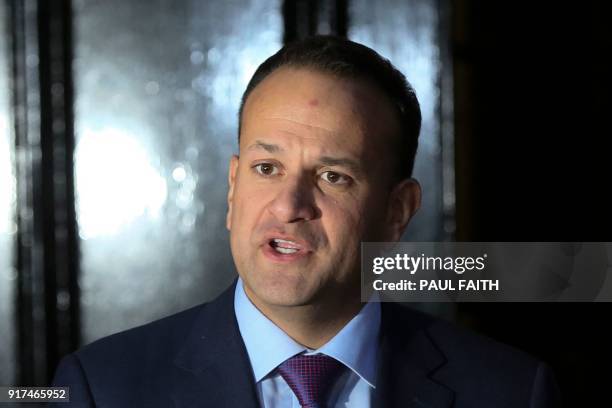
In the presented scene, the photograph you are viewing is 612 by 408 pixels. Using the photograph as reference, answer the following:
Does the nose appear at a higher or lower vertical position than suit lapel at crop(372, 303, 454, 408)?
higher

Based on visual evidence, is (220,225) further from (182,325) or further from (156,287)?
(182,325)

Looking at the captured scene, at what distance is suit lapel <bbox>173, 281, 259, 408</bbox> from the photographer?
40.5 inches

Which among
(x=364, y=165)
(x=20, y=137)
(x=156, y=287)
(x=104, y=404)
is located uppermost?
(x=20, y=137)

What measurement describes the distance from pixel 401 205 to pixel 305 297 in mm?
207

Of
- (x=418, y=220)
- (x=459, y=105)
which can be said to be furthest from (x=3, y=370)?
(x=459, y=105)

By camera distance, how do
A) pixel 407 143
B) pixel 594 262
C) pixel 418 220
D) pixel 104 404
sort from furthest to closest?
1. pixel 594 262
2. pixel 418 220
3. pixel 407 143
4. pixel 104 404

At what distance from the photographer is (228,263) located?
1516 millimetres

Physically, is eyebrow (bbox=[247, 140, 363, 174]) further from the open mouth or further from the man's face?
the open mouth

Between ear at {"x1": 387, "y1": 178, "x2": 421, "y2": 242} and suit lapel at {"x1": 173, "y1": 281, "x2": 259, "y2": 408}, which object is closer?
suit lapel at {"x1": 173, "y1": 281, "x2": 259, "y2": 408}

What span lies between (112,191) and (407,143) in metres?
0.55

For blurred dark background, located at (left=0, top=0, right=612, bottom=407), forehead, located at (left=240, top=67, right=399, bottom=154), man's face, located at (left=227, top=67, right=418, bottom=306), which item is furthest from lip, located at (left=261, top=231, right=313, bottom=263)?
blurred dark background, located at (left=0, top=0, right=612, bottom=407)

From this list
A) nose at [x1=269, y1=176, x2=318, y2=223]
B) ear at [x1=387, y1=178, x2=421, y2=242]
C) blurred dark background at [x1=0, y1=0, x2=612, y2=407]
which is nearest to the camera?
nose at [x1=269, y1=176, x2=318, y2=223]

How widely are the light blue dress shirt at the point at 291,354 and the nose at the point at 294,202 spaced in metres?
0.13

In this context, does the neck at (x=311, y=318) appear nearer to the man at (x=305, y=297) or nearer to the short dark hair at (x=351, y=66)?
the man at (x=305, y=297)
